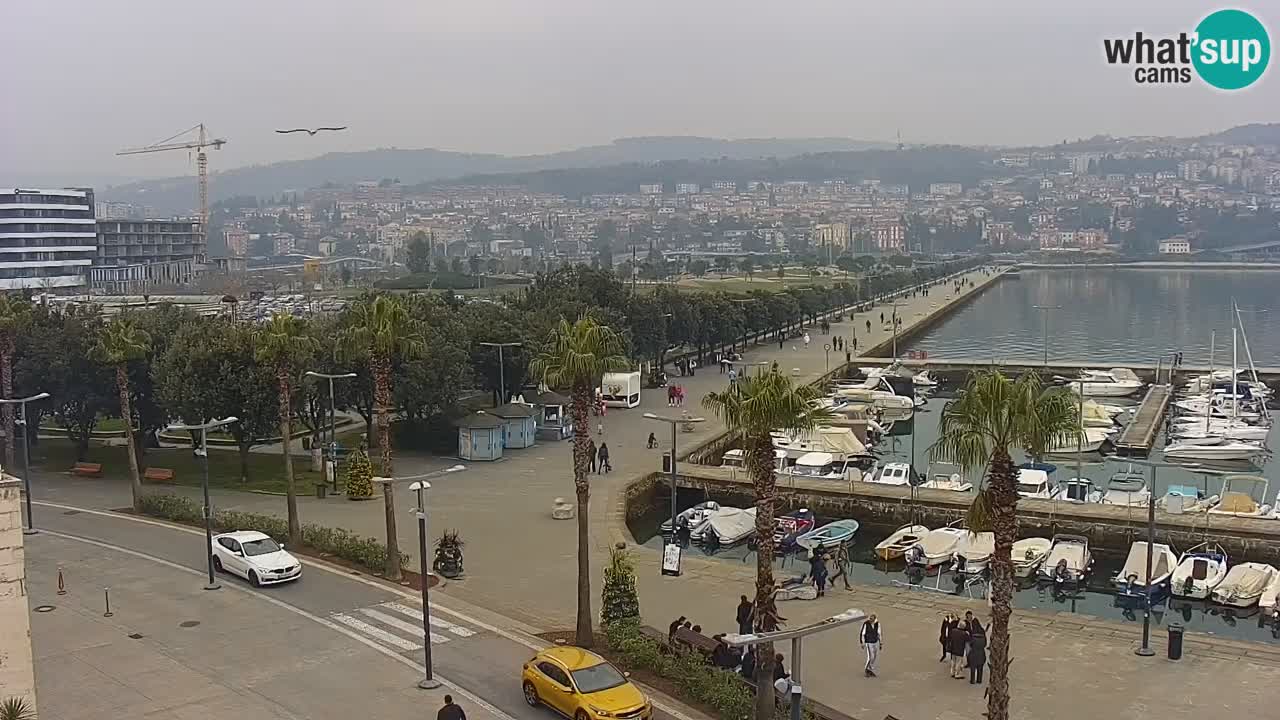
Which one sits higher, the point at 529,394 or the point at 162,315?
the point at 162,315

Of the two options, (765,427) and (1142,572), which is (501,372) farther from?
(765,427)

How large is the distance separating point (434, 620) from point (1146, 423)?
40.0 metres

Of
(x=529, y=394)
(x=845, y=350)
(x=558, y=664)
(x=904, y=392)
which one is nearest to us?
(x=558, y=664)

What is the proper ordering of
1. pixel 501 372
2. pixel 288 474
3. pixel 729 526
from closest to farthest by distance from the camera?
pixel 288 474
pixel 729 526
pixel 501 372

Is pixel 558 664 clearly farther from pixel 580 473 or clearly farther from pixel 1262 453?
pixel 1262 453

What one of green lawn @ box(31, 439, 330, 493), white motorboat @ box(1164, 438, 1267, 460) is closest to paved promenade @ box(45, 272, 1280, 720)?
green lawn @ box(31, 439, 330, 493)

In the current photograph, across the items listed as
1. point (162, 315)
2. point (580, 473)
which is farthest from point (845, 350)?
point (580, 473)

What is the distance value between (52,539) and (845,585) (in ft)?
65.7

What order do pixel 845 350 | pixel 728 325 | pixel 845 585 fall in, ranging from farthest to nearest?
pixel 845 350
pixel 728 325
pixel 845 585

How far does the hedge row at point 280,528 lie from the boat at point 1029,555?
15.5m

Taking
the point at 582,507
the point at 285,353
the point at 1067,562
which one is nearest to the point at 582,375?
the point at 582,507

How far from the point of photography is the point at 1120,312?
463 feet

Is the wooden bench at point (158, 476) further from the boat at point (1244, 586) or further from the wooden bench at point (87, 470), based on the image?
the boat at point (1244, 586)

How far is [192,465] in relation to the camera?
1563 inches
